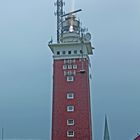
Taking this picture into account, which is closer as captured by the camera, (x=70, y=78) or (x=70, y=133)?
(x=70, y=133)

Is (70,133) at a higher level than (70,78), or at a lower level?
lower

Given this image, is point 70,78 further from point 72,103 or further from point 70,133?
point 70,133

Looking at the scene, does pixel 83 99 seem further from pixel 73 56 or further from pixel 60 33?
pixel 60 33

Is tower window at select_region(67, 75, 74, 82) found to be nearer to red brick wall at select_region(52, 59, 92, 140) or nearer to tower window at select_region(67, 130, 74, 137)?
red brick wall at select_region(52, 59, 92, 140)

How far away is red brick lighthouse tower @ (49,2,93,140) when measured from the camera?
51.3 m

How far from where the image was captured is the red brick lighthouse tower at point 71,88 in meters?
51.3

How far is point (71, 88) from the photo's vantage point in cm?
5272

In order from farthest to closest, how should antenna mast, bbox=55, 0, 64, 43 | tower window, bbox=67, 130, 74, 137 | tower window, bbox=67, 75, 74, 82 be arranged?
antenna mast, bbox=55, 0, 64, 43
tower window, bbox=67, 75, 74, 82
tower window, bbox=67, 130, 74, 137

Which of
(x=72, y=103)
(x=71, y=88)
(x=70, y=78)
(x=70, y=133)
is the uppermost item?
(x=70, y=78)

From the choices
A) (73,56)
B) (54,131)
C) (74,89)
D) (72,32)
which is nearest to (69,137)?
(54,131)

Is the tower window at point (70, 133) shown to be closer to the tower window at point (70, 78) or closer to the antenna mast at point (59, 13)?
the tower window at point (70, 78)

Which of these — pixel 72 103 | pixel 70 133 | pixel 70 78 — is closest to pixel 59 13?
pixel 70 78

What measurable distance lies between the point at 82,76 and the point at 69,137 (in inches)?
317

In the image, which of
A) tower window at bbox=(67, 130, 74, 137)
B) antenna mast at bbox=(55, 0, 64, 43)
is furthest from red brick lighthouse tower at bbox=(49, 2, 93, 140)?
antenna mast at bbox=(55, 0, 64, 43)
